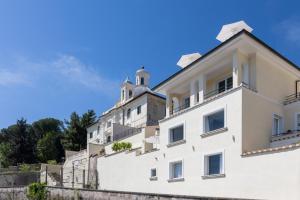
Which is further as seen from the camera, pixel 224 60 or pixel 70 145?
pixel 70 145

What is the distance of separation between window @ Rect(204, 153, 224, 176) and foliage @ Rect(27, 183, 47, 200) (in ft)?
42.9

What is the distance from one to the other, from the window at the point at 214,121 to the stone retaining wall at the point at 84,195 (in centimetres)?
608

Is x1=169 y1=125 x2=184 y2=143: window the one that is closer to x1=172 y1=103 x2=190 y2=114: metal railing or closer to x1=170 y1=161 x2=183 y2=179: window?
x1=170 y1=161 x2=183 y2=179: window

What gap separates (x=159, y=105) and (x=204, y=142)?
29.5m

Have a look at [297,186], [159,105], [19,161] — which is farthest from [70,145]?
[297,186]

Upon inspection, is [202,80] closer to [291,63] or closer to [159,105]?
[291,63]

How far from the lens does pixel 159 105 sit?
50.8 meters

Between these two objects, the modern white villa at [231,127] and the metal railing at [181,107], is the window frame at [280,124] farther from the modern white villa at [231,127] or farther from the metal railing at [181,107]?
the metal railing at [181,107]

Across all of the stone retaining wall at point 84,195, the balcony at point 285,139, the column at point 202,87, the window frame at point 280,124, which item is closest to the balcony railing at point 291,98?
the window frame at point 280,124

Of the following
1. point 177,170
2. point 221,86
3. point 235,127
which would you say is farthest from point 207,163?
point 221,86

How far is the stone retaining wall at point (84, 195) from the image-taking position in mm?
15505

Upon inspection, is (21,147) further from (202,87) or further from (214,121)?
(214,121)

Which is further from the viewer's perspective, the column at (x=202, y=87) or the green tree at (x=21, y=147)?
the green tree at (x=21, y=147)

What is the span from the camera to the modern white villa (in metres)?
17.4
